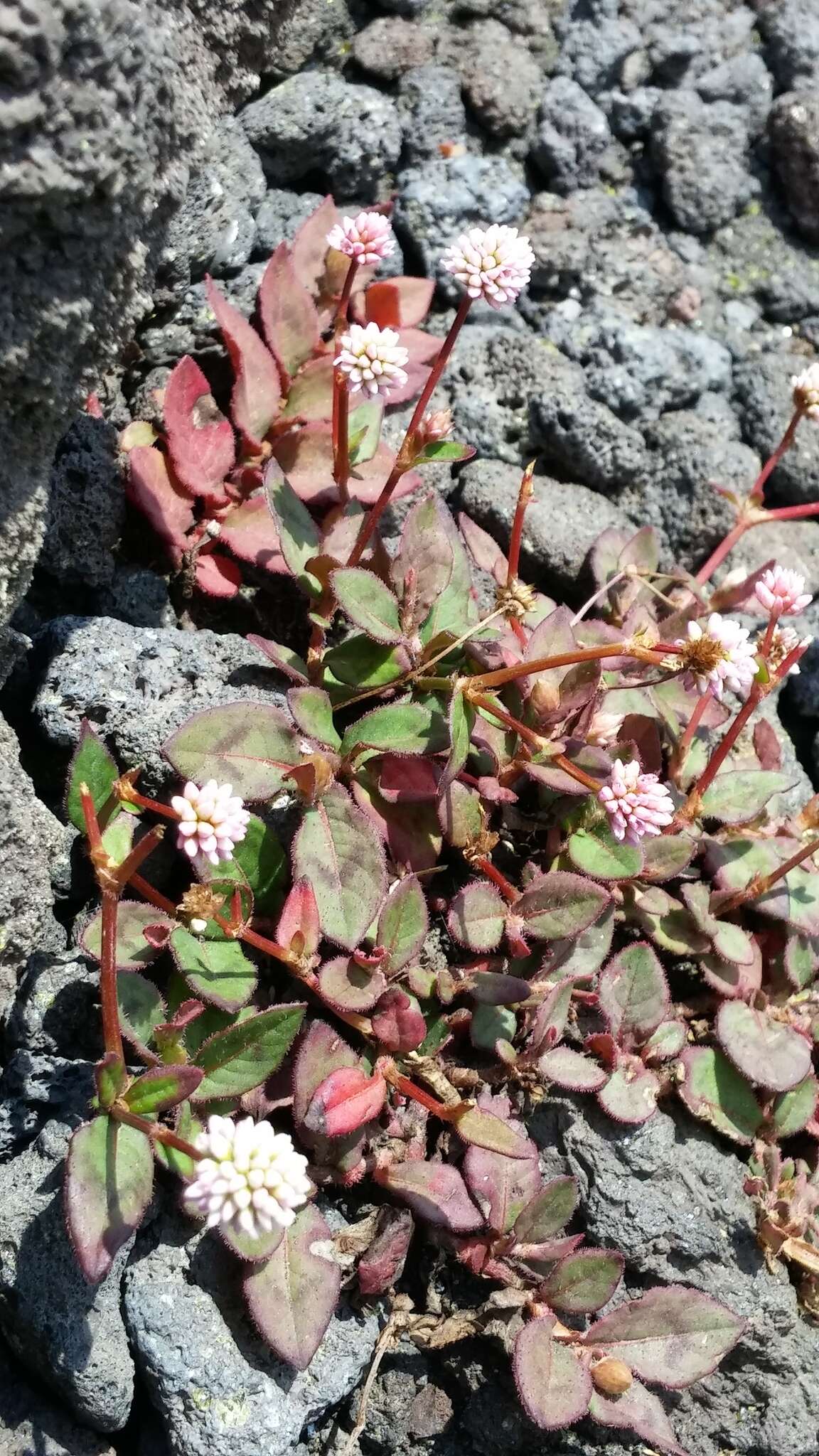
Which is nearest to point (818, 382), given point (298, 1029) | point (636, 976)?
point (636, 976)

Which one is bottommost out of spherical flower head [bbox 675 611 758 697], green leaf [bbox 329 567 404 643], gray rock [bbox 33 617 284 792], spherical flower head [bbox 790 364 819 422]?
gray rock [bbox 33 617 284 792]

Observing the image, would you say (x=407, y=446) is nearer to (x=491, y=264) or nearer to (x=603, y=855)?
(x=491, y=264)

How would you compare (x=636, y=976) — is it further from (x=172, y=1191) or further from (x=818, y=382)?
(x=818, y=382)

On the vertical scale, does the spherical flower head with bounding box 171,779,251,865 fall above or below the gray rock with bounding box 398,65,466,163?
below

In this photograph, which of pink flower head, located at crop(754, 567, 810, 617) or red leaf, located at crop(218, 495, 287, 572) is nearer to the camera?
pink flower head, located at crop(754, 567, 810, 617)

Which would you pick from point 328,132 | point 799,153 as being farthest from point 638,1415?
point 799,153

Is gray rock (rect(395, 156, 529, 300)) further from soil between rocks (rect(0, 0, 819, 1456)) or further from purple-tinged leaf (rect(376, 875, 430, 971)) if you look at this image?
purple-tinged leaf (rect(376, 875, 430, 971))

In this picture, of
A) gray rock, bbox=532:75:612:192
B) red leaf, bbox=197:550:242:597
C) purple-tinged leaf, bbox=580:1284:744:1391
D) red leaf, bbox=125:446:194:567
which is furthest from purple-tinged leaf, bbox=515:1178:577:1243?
gray rock, bbox=532:75:612:192
